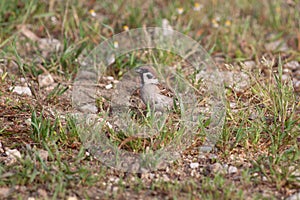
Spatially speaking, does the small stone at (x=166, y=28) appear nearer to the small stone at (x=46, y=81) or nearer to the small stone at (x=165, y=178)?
the small stone at (x=46, y=81)

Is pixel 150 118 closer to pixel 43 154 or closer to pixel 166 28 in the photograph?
pixel 43 154

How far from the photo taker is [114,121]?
383cm

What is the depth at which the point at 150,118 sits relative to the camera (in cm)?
359

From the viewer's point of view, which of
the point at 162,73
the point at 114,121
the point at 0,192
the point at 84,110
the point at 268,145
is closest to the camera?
the point at 0,192

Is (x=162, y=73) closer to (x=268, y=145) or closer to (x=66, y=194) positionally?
(x=268, y=145)

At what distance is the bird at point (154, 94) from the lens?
370 centimetres

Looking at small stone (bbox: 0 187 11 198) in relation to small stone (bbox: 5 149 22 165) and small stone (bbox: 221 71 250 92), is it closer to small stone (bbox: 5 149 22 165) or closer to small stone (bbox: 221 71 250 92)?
small stone (bbox: 5 149 22 165)

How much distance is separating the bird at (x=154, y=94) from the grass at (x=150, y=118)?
0.89 feet

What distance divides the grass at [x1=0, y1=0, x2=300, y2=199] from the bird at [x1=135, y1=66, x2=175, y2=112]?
10.7 inches

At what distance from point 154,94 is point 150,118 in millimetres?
199

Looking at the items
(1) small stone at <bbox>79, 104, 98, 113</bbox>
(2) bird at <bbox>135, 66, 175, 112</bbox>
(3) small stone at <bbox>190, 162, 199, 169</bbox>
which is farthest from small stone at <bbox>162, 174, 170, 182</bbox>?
(1) small stone at <bbox>79, 104, 98, 113</bbox>

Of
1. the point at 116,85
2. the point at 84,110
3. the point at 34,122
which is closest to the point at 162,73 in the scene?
the point at 116,85

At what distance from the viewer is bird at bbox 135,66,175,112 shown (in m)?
3.70

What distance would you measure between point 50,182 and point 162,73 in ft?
5.56
